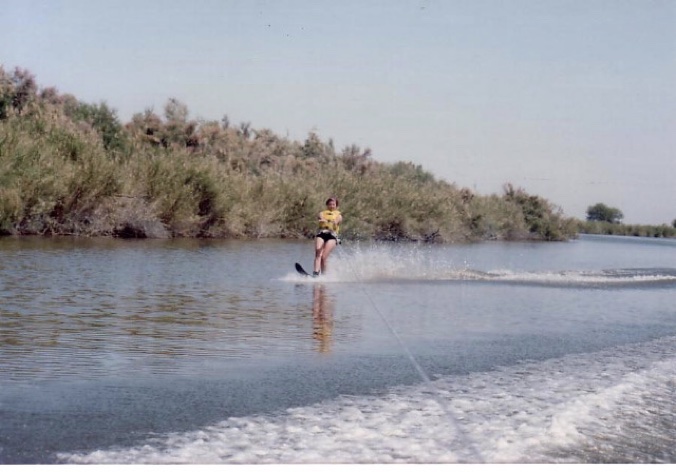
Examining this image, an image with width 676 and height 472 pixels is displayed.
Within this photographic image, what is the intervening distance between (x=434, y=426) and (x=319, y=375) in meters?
1.90

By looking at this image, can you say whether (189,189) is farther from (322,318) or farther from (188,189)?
(322,318)

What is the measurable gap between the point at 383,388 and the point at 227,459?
2.29m

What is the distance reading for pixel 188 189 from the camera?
34281mm

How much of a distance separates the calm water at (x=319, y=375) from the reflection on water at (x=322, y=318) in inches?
1.4

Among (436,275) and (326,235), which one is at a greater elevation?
(326,235)

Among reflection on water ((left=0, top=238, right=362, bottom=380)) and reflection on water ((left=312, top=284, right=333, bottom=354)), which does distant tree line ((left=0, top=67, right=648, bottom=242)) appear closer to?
reflection on water ((left=0, top=238, right=362, bottom=380))

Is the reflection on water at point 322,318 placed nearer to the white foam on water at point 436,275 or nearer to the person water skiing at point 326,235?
the person water skiing at point 326,235

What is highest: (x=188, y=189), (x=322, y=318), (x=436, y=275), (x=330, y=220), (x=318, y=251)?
(x=188, y=189)

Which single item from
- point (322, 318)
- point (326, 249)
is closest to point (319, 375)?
point (322, 318)

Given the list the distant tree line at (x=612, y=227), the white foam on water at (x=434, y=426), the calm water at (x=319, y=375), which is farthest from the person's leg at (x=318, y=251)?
the distant tree line at (x=612, y=227)

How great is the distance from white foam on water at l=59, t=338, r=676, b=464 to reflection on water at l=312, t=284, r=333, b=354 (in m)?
2.08

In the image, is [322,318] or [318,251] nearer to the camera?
[322,318]

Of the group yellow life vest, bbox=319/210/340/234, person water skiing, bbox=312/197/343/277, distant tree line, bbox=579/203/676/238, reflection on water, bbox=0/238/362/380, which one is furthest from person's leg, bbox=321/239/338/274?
distant tree line, bbox=579/203/676/238

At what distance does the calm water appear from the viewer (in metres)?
5.19
